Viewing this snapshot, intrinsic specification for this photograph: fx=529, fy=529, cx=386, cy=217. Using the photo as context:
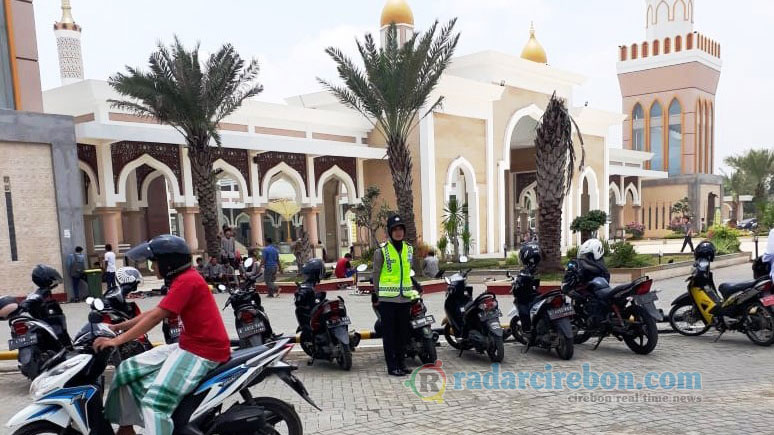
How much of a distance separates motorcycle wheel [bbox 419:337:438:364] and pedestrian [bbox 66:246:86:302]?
32.4 feet

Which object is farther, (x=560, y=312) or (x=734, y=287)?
(x=734, y=287)

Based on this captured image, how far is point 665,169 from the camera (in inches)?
1502

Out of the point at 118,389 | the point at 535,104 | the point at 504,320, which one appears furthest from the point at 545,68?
the point at 118,389

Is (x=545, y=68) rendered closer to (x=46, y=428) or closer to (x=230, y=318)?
(x=230, y=318)

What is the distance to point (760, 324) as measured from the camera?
5992 millimetres

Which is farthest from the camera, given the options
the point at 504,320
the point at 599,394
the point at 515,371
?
the point at 504,320

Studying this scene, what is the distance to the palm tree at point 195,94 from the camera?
46.1ft

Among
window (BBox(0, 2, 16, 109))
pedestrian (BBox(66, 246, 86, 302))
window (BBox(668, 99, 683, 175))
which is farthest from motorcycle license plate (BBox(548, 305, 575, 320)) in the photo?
window (BBox(668, 99, 683, 175))

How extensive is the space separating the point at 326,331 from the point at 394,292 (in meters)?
1.00

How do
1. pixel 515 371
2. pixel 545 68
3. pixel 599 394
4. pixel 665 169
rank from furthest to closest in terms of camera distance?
pixel 665 169 < pixel 545 68 < pixel 515 371 < pixel 599 394

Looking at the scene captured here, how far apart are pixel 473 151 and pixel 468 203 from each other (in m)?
2.32

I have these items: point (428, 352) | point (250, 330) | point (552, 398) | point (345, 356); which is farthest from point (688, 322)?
point (250, 330)

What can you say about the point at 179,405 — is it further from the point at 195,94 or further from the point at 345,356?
the point at 195,94

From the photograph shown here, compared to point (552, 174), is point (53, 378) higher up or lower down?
lower down
